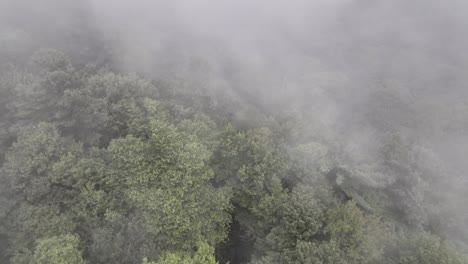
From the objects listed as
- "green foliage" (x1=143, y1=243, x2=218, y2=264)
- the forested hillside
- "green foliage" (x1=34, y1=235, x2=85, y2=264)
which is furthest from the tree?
"green foliage" (x1=34, y1=235, x2=85, y2=264)

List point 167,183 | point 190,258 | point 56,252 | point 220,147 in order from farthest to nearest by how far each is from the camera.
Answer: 1. point 220,147
2. point 167,183
3. point 190,258
4. point 56,252

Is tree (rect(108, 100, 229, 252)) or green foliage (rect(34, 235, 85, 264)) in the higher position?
tree (rect(108, 100, 229, 252))

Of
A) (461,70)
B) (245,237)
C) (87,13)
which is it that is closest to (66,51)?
(87,13)

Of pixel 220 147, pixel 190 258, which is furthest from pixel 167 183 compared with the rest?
pixel 220 147

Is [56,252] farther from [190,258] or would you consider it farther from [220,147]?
[220,147]

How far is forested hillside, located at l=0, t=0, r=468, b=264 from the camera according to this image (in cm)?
2783

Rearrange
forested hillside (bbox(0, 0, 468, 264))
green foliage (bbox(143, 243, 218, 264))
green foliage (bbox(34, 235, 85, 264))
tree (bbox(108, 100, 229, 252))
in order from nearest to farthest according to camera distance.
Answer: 1. green foliage (bbox(34, 235, 85, 264))
2. green foliage (bbox(143, 243, 218, 264))
3. tree (bbox(108, 100, 229, 252))
4. forested hillside (bbox(0, 0, 468, 264))

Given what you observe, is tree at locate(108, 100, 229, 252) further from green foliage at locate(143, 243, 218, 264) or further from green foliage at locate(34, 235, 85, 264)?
green foliage at locate(34, 235, 85, 264)

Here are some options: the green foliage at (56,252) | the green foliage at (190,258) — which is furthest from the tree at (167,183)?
the green foliage at (56,252)

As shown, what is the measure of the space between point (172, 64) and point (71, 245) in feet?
98.8

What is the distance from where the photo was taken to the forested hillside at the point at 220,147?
27.8 meters

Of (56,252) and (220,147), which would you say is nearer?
(56,252)

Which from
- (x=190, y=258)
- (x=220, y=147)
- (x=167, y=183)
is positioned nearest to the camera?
(x=190, y=258)

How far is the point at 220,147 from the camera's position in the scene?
3472 cm
